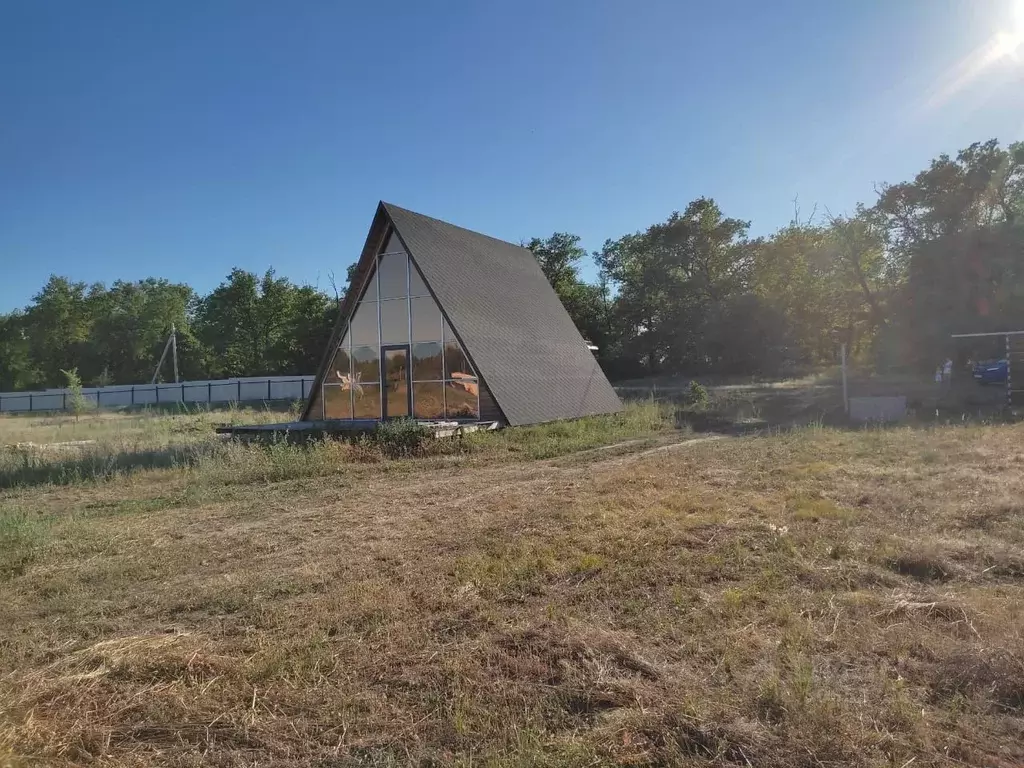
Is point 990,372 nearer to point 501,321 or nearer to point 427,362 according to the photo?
point 501,321

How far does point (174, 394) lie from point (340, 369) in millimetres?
29152

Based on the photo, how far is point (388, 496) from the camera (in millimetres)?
9086

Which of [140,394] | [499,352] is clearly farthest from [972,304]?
[140,394]

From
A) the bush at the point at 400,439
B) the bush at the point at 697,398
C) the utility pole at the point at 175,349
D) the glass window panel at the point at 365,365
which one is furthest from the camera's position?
the utility pole at the point at 175,349

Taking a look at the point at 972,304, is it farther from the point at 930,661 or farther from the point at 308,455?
the point at 930,661

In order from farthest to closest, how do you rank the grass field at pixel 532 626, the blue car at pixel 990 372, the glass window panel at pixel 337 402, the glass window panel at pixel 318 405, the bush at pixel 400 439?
the blue car at pixel 990 372 < the glass window panel at pixel 318 405 < the glass window panel at pixel 337 402 < the bush at pixel 400 439 < the grass field at pixel 532 626

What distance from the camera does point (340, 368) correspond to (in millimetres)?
18141

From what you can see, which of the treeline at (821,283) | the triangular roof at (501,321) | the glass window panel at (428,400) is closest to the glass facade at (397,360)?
the glass window panel at (428,400)

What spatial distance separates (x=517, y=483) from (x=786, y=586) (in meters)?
5.39

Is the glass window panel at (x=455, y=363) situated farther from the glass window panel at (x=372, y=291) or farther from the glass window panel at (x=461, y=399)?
the glass window panel at (x=372, y=291)

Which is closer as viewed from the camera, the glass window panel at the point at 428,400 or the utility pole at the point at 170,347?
the glass window panel at the point at 428,400

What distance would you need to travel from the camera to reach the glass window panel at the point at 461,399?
1639 centimetres

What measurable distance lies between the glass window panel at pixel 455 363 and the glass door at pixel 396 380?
1135 millimetres

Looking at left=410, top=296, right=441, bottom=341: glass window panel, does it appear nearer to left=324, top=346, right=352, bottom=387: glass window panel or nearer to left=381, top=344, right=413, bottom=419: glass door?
left=381, top=344, right=413, bottom=419: glass door
